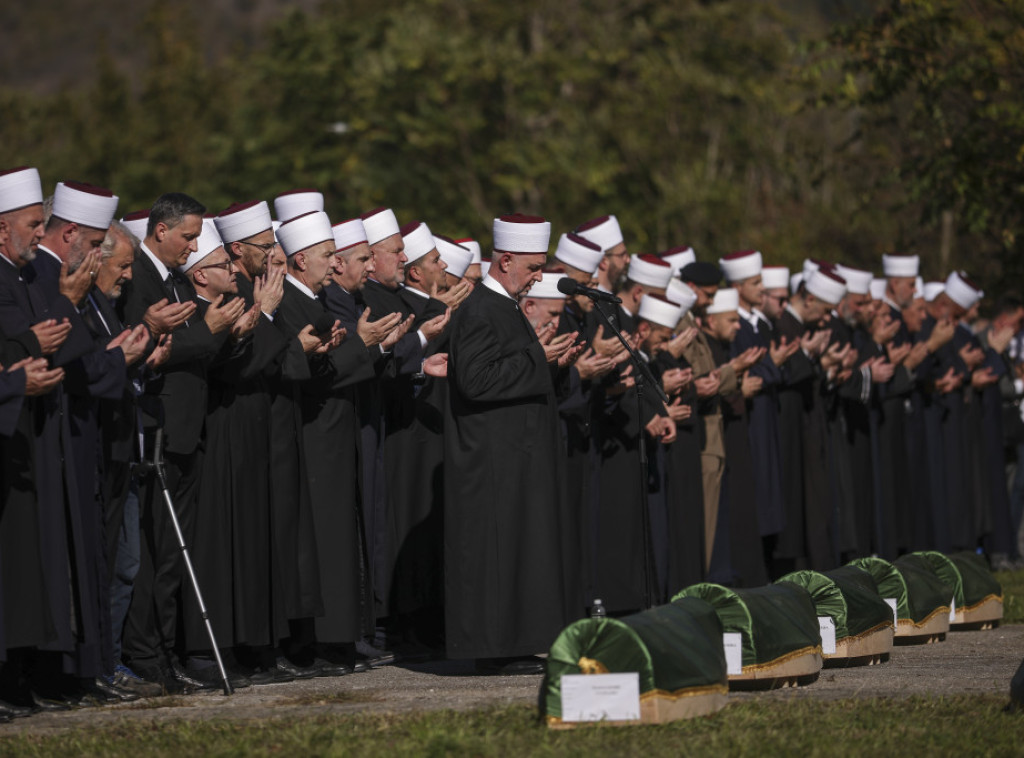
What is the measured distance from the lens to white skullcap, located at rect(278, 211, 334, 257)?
37.7 feet

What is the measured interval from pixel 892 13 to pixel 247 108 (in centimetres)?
3299

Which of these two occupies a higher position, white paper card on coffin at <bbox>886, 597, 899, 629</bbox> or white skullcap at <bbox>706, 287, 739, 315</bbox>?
white skullcap at <bbox>706, 287, 739, 315</bbox>

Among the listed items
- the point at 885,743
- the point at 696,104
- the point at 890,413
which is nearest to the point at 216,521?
the point at 885,743

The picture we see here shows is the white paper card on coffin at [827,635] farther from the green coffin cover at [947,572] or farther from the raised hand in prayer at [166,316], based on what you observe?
the raised hand in prayer at [166,316]

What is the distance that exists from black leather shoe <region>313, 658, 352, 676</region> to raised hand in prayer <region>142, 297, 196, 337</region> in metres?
2.26

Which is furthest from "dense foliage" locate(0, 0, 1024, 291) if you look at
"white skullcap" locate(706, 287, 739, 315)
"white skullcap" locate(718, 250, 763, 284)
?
"white skullcap" locate(706, 287, 739, 315)

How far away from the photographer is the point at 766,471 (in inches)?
613

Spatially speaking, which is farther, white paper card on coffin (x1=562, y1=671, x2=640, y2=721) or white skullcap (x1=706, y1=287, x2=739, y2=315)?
white skullcap (x1=706, y1=287, x2=739, y2=315)

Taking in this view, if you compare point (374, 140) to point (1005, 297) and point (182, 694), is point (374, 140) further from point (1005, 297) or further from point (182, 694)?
point (182, 694)

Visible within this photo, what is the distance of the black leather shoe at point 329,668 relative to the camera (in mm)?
11211

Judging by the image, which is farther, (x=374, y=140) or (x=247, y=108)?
(x=247, y=108)

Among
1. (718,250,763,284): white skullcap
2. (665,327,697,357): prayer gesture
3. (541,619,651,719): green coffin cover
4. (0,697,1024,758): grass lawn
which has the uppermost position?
(718,250,763,284): white skullcap

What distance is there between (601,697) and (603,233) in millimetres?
6140

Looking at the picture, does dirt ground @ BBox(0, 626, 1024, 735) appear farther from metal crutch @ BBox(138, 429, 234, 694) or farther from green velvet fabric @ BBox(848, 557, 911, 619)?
green velvet fabric @ BBox(848, 557, 911, 619)
